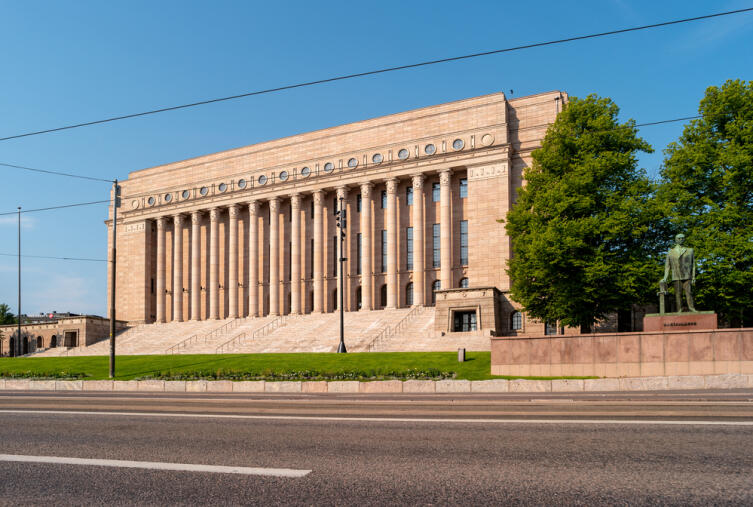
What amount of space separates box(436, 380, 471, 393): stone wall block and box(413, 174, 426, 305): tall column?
3538 cm

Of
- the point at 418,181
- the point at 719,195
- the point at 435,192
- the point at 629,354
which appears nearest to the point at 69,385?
the point at 629,354

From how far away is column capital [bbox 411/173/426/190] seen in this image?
2338 inches

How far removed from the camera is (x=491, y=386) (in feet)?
67.7

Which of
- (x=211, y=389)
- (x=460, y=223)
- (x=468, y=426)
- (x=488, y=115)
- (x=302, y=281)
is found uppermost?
(x=488, y=115)

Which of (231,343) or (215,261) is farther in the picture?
(215,261)

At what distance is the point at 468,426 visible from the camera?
29.2 feet

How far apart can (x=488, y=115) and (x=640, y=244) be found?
26.5m

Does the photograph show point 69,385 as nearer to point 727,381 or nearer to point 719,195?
point 727,381

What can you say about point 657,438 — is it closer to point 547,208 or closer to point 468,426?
point 468,426

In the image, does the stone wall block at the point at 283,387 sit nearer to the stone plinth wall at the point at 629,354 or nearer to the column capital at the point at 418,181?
the stone plinth wall at the point at 629,354

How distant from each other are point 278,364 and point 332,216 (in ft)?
115

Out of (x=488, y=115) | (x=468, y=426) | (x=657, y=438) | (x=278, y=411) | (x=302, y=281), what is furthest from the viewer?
(x=302, y=281)

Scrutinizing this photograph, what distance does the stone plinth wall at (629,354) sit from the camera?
22.2 m

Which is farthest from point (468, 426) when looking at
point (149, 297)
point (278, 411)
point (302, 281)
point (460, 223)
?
point (149, 297)
